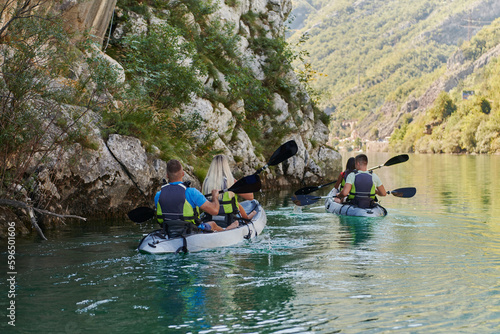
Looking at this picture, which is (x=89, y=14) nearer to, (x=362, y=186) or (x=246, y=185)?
(x=246, y=185)

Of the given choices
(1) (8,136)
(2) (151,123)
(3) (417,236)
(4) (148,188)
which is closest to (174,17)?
(2) (151,123)

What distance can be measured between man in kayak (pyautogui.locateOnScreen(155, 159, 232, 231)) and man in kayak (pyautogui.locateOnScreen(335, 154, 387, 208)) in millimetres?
5672

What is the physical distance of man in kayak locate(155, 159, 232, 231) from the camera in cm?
881

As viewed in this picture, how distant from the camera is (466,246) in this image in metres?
9.51

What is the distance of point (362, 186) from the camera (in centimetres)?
1371

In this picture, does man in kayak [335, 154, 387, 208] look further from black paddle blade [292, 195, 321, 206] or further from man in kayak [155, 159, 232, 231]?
man in kayak [155, 159, 232, 231]

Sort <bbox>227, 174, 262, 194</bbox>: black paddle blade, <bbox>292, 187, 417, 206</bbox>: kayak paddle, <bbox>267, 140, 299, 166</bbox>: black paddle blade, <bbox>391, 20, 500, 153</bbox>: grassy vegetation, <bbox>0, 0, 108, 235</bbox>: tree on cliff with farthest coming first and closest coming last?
<bbox>391, 20, 500, 153</bbox>: grassy vegetation → <bbox>292, 187, 417, 206</bbox>: kayak paddle → <bbox>267, 140, 299, 166</bbox>: black paddle blade → <bbox>0, 0, 108, 235</bbox>: tree on cliff → <bbox>227, 174, 262, 194</bbox>: black paddle blade

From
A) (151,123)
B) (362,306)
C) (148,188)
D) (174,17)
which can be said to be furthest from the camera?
(174,17)

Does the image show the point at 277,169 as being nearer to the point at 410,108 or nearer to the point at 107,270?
the point at 107,270

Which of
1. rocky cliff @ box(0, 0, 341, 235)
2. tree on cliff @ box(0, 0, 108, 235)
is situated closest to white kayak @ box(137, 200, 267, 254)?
tree on cliff @ box(0, 0, 108, 235)

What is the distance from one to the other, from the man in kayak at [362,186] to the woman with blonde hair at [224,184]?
434cm

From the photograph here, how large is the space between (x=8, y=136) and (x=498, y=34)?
682 ft

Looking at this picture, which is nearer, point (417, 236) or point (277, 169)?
point (417, 236)

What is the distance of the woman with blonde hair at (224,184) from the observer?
10.0 meters
